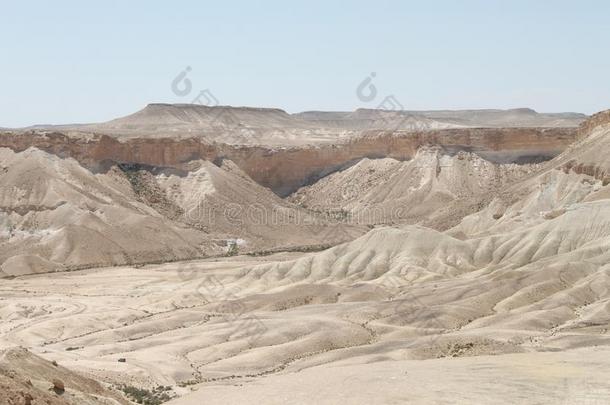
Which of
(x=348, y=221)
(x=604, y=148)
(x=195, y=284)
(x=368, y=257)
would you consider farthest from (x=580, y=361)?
(x=348, y=221)

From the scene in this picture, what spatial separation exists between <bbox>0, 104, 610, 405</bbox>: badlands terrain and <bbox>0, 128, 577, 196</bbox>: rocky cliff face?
24cm

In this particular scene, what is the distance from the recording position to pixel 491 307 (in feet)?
173

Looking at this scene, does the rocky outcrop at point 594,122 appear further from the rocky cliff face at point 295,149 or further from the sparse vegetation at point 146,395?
the sparse vegetation at point 146,395

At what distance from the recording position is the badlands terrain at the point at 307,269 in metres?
31.1

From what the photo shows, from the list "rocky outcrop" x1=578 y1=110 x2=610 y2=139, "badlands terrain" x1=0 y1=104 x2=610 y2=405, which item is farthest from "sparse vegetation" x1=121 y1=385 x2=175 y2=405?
"rocky outcrop" x1=578 y1=110 x2=610 y2=139

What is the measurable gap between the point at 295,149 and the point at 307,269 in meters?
54.8

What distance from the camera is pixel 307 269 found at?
224 feet

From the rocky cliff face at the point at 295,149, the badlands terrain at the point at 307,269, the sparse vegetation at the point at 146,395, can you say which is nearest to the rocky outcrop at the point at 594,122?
the badlands terrain at the point at 307,269

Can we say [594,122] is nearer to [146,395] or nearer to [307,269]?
[307,269]

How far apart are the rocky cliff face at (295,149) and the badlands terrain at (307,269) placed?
0.80 feet

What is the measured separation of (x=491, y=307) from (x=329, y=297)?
35.1 feet

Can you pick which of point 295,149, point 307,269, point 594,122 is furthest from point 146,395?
point 295,149

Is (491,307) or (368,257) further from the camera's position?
(368,257)

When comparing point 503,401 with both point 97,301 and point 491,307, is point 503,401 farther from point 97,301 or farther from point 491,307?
point 97,301
